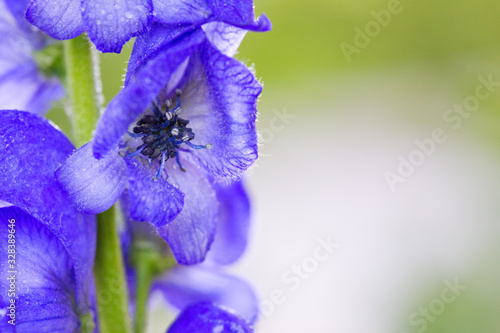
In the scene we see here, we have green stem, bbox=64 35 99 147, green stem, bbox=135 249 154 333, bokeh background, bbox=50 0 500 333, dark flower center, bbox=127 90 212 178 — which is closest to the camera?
dark flower center, bbox=127 90 212 178

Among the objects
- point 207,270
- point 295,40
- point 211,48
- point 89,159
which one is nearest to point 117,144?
point 89,159

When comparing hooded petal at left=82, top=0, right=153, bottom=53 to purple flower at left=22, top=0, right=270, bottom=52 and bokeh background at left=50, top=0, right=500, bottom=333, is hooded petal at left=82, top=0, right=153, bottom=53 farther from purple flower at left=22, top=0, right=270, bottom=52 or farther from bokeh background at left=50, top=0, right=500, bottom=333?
bokeh background at left=50, top=0, right=500, bottom=333

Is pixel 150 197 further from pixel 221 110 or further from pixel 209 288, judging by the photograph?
pixel 209 288

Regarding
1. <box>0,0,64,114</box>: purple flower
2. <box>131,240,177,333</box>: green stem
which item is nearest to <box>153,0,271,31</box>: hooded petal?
<box>0,0,64,114</box>: purple flower

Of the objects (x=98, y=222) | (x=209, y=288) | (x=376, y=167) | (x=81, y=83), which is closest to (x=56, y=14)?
(x=81, y=83)

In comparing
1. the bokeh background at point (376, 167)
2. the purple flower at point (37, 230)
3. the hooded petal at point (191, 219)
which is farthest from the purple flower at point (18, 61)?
the bokeh background at point (376, 167)
